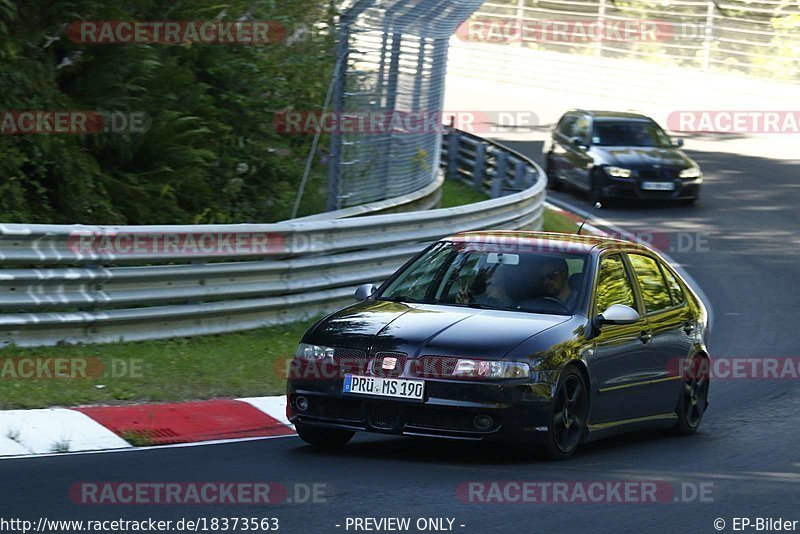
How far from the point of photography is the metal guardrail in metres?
10.6

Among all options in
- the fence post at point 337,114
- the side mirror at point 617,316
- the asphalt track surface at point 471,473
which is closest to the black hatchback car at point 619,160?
the fence post at point 337,114

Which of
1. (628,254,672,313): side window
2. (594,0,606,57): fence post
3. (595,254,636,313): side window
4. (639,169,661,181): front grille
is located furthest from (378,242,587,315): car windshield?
(594,0,606,57): fence post

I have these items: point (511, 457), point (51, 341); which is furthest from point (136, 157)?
point (511, 457)

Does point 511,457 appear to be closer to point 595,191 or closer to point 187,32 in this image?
point 187,32

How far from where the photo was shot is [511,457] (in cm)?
863

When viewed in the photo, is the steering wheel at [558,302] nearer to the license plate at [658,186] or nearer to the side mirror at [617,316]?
the side mirror at [617,316]

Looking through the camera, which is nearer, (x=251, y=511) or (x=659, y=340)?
(x=251, y=511)

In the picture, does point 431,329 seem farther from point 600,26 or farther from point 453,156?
point 600,26

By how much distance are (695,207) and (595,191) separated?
1.97 meters

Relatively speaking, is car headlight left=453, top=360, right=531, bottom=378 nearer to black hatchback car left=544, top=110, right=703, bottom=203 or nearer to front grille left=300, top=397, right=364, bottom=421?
front grille left=300, top=397, right=364, bottom=421

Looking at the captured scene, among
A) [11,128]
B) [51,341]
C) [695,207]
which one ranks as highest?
[11,128]

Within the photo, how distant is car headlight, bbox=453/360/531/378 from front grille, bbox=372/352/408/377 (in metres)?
0.32

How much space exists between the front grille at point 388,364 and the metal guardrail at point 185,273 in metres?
3.49

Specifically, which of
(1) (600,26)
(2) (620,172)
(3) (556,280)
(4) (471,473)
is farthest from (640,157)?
(1) (600,26)
